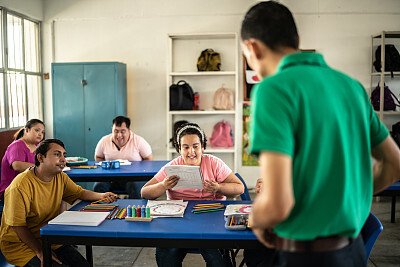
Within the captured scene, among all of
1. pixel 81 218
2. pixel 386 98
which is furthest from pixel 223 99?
pixel 81 218

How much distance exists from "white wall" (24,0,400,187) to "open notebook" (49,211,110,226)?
4.16 meters

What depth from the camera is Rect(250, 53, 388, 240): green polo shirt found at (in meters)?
0.98

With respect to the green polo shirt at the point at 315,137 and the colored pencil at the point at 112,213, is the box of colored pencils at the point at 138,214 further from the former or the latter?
the green polo shirt at the point at 315,137

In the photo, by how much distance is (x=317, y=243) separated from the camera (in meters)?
1.08

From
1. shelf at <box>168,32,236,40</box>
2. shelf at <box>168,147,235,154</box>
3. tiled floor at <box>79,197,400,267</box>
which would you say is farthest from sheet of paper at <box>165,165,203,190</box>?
shelf at <box>168,32,236,40</box>

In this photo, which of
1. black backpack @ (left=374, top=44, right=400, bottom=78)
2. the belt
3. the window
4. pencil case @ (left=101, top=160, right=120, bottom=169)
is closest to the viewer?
the belt

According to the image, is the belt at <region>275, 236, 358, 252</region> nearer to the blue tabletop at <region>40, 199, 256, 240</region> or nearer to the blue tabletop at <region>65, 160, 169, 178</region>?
the blue tabletop at <region>40, 199, 256, 240</region>

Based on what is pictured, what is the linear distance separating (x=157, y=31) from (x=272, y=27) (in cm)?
550

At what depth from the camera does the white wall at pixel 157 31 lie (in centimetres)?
611

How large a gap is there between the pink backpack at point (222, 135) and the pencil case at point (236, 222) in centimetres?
395

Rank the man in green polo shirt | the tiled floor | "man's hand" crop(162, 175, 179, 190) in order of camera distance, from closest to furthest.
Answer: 1. the man in green polo shirt
2. "man's hand" crop(162, 175, 179, 190)
3. the tiled floor

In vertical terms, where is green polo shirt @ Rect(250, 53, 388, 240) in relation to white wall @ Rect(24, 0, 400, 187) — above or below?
below

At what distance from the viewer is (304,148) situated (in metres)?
1.02

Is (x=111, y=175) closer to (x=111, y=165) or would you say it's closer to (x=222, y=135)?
(x=111, y=165)
